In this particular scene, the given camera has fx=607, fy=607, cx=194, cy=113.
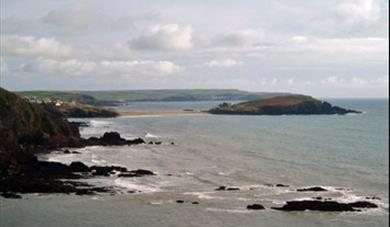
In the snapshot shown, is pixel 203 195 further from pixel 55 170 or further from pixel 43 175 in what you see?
pixel 55 170

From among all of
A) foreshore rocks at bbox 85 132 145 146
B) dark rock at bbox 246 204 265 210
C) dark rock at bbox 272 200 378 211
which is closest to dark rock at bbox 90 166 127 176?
dark rock at bbox 246 204 265 210

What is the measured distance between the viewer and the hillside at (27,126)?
86.8 metres

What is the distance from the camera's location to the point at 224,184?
199 ft

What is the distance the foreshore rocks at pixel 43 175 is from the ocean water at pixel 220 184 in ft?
7.12

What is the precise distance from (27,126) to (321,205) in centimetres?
5524

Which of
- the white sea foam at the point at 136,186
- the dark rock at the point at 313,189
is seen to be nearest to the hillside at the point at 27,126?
the white sea foam at the point at 136,186

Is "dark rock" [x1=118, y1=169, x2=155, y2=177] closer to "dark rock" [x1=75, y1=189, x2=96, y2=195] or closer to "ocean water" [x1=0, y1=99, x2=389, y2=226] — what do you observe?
"ocean water" [x1=0, y1=99, x2=389, y2=226]

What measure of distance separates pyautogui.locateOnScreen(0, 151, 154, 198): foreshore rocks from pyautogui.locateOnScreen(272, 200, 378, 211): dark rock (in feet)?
54.6

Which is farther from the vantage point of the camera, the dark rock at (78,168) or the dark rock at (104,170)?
the dark rock at (104,170)

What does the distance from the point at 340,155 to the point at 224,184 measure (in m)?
32.5

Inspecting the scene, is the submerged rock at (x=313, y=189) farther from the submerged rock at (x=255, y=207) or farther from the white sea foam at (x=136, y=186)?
the white sea foam at (x=136, y=186)

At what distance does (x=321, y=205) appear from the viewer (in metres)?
48.8

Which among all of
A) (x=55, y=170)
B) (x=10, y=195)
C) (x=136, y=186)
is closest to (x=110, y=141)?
(x=55, y=170)

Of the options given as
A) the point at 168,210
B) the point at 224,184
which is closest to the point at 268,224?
the point at 168,210
